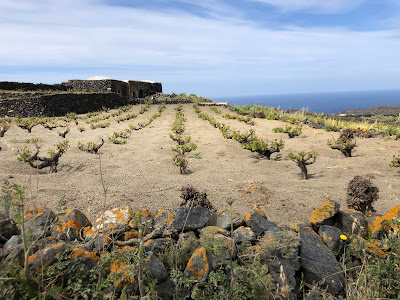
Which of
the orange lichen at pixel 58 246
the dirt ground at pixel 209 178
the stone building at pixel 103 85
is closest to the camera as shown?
the orange lichen at pixel 58 246

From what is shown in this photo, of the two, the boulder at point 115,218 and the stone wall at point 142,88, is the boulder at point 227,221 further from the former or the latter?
the stone wall at point 142,88

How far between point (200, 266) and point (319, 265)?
1.15 metres

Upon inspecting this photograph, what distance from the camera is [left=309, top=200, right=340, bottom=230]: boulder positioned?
10.4ft

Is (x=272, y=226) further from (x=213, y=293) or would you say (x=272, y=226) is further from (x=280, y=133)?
(x=280, y=133)

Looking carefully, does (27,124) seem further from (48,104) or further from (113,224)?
(113,224)

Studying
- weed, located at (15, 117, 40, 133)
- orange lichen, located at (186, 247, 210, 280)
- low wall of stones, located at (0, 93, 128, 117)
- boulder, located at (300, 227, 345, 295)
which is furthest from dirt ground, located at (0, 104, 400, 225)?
low wall of stones, located at (0, 93, 128, 117)

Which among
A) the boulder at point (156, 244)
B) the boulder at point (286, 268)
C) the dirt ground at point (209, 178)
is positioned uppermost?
the boulder at point (156, 244)

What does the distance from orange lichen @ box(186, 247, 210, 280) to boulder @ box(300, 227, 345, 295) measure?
96cm

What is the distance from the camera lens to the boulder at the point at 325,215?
10.4ft

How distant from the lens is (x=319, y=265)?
2.60 meters

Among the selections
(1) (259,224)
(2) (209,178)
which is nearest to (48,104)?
(2) (209,178)

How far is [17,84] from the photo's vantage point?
94.9ft

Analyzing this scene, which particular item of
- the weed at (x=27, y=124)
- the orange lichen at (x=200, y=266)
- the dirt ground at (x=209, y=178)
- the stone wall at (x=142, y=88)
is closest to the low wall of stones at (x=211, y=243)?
the orange lichen at (x=200, y=266)

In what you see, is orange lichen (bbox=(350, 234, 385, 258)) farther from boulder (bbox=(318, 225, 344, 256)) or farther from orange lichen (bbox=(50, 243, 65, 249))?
orange lichen (bbox=(50, 243, 65, 249))
